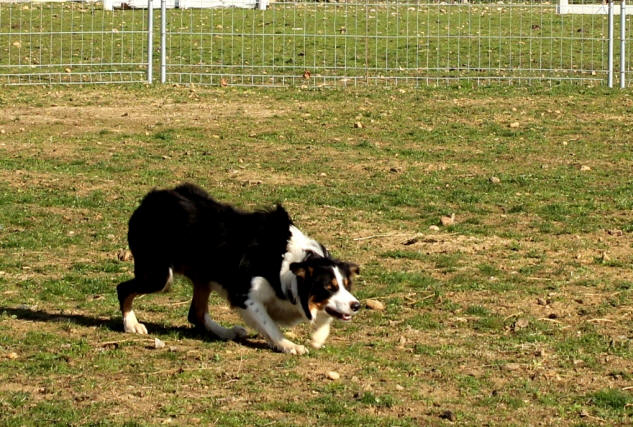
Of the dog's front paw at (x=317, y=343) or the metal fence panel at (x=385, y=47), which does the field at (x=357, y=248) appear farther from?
the metal fence panel at (x=385, y=47)

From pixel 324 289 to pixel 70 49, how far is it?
14285 mm

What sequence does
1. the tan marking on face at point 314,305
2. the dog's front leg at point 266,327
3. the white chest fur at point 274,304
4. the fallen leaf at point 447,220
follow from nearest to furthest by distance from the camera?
the tan marking on face at point 314,305 < the dog's front leg at point 266,327 < the white chest fur at point 274,304 < the fallen leaf at point 447,220

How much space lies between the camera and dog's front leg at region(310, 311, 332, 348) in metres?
8.38

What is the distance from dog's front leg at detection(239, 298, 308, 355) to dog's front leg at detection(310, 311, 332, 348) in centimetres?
9

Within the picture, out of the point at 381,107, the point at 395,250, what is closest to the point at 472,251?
the point at 395,250

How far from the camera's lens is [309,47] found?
2262 cm

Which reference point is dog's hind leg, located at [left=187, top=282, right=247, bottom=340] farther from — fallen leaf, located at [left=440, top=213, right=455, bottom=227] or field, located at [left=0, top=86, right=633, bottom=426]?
fallen leaf, located at [left=440, top=213, right=455, bottom=227]

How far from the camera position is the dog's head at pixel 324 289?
8203 millimetres

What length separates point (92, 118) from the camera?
17.1m

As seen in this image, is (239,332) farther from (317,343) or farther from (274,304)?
(317,343)

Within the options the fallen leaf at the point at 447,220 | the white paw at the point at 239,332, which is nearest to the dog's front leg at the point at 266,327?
the white paw at the point at 239,332

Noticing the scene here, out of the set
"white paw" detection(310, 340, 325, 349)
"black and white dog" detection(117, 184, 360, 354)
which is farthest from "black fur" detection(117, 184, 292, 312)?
"white paw" detection(310, 340, 325, 349)

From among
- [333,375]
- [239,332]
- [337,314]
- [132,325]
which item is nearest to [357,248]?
[239,332]

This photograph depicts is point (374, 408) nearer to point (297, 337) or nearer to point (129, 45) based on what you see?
point (297, 337)
